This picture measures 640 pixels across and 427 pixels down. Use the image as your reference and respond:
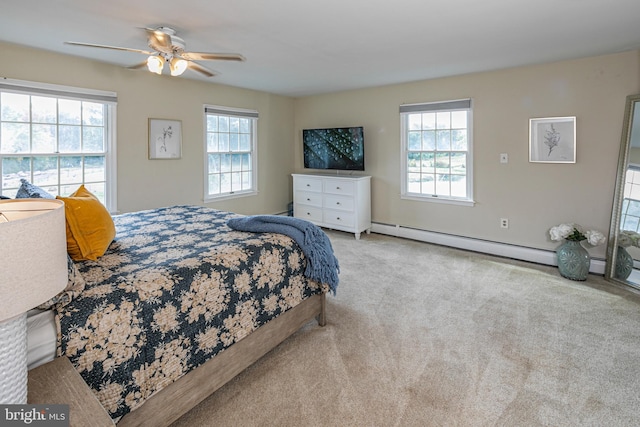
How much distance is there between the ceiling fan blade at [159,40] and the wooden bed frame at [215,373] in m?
2.21

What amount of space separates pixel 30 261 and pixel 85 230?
4.34 ft

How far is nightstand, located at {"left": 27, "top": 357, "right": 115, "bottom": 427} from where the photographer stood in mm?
969

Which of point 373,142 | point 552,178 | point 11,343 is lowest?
point 11,343

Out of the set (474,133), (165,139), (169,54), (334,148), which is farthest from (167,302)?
(334,148)

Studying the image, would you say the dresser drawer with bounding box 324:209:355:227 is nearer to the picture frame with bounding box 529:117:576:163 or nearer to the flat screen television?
the flat screen television

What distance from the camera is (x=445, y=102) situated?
459cm

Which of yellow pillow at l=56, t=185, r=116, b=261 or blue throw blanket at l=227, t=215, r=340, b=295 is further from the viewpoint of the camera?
blue throw blanket at l=227, t=215, r=340, b=295

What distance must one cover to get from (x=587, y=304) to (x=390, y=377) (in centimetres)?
218

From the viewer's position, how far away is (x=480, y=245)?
455 cm

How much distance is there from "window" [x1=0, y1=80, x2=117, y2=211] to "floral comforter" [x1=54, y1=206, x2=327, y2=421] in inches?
71.8

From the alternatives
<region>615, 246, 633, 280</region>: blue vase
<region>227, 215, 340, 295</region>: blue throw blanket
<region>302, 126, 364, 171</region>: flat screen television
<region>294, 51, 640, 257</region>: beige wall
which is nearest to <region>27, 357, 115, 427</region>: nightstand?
<region>227, 215, 340, 295</region>: blue throw blanket

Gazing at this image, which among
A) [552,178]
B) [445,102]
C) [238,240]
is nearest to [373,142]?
[445,102]

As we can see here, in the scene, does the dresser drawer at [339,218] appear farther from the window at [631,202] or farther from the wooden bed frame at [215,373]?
the window at [631,202]

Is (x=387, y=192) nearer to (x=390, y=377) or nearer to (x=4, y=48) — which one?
(x=390, y=377)
